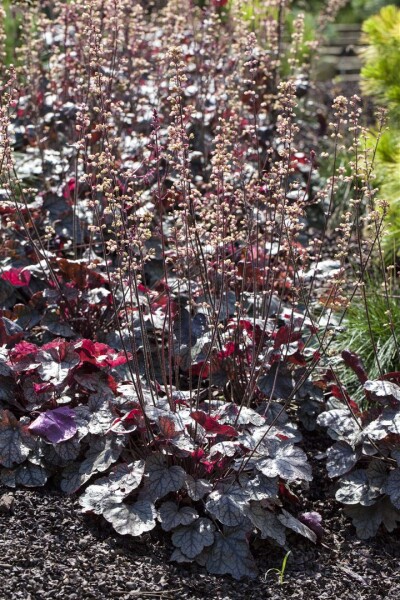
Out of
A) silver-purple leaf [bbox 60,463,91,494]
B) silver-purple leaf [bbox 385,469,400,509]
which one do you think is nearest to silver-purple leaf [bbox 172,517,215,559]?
silver-purple leaf [bbox 60,463,91,494]

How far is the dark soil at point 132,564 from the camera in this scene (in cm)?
265

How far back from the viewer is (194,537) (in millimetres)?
2844

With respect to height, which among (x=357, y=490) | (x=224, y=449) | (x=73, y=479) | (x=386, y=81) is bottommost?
(x=357, y=490)

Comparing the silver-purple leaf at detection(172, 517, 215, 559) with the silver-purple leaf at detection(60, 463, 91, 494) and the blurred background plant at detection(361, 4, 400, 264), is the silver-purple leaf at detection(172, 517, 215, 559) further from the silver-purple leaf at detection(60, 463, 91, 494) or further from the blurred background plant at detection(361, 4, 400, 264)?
the blurred background plant at detection(361, 4, 400, 264)

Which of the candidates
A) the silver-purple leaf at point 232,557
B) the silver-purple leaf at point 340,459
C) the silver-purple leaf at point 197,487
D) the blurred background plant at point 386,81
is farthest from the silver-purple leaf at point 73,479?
the blurred background plant at point 386,81

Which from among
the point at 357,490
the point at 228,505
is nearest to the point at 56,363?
the point at 228,505

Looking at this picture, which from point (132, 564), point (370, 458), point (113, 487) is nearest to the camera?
point (132, 564)

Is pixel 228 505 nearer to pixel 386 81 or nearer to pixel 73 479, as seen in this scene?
pixel 73 479

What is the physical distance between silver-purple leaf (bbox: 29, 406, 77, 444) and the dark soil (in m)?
0.20

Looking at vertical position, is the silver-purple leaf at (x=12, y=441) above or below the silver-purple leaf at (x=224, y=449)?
below

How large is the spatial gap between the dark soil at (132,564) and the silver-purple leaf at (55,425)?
20 centimetres

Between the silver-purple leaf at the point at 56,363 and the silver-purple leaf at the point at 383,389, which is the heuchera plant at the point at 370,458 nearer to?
the silver-purple leaf at the point at 383,389

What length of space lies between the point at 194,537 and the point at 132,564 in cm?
21

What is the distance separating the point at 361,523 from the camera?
10.4 feet
